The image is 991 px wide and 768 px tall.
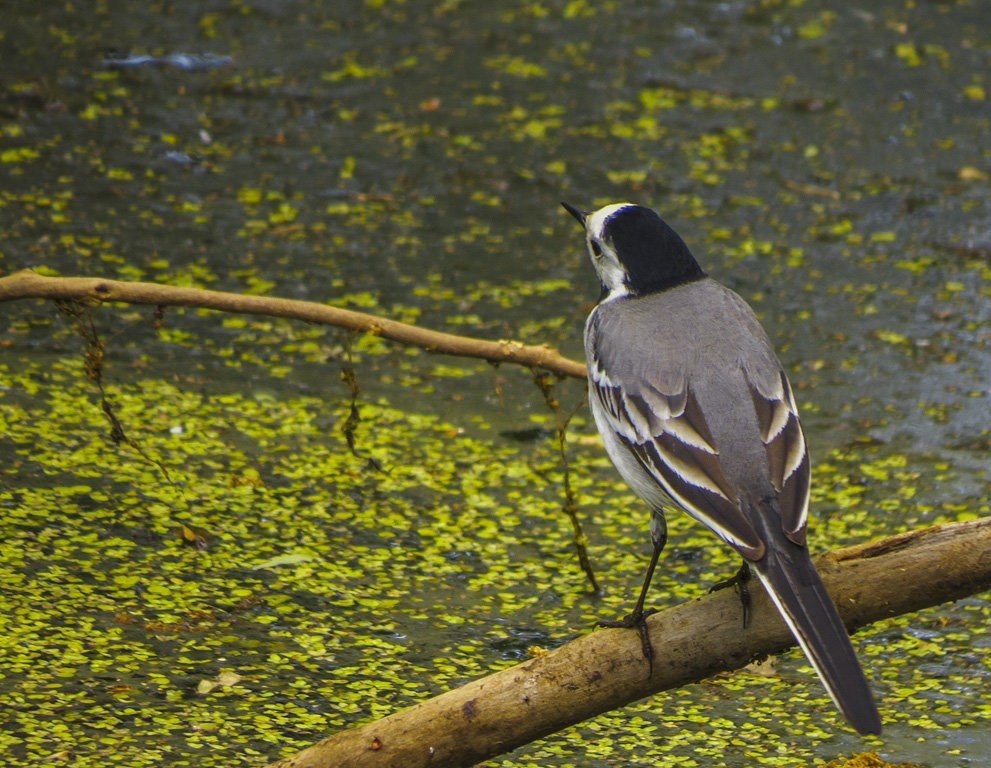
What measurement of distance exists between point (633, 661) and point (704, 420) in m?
0.58

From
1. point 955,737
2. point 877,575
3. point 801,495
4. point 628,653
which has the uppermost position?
point 801,495

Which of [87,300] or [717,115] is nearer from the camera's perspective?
[87,300]

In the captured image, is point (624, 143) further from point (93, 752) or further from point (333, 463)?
point (93, 752)

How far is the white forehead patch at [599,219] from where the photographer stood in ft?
11.2

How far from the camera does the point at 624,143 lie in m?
7.25

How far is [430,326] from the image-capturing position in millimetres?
5598

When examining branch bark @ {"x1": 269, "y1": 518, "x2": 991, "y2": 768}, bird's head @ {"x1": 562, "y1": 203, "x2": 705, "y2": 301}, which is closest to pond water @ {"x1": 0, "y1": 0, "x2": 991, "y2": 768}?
branch bark @ {"x1": 269, "y1": 518, "x2": 991, "y2": 768}

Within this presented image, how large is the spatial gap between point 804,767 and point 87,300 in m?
2.44

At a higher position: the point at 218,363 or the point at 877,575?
the point at 877,575

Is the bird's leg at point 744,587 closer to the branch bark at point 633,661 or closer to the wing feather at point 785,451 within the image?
the branch bark at point 633,661

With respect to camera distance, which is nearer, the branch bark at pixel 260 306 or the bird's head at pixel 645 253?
the bird's head at pixel 645 253

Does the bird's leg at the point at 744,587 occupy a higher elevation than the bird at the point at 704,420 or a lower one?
lower

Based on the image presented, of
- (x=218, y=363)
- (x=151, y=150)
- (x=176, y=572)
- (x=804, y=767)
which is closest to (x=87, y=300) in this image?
(x=176, y=572)

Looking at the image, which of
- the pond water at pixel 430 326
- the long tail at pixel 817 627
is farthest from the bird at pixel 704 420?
the pond water at pixel 430 326
